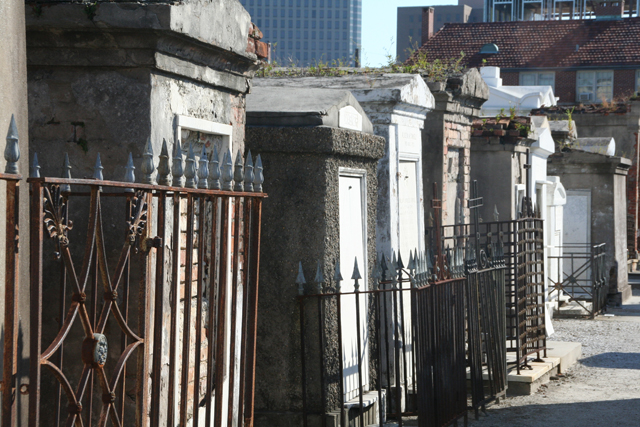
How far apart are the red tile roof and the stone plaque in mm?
32714

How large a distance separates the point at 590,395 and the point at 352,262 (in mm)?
3282

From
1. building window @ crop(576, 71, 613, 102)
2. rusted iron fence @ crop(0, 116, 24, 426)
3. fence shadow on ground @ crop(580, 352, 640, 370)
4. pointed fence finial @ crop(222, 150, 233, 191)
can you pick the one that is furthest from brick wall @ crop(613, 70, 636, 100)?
rusted iron fence @ crop(0, 116, 24, 426)

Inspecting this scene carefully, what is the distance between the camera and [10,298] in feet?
7.79

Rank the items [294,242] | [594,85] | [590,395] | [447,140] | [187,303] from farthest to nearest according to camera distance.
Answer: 1. [594,85]
2. [447,140]
3. [590,395]
4. [294,242]
5. [187,303]

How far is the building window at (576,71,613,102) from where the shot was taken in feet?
125

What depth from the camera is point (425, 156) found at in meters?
9.26

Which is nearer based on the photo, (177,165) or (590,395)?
(177,165)

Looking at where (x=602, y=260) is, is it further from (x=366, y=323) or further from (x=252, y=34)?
(x=252, y=34)

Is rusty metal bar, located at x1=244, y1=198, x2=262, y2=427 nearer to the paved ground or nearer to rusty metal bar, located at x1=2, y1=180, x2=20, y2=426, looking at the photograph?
rusty metal bar, located at x1=2, y1=180, x2=20, y2=426

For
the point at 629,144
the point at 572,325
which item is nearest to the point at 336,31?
the point at 629,144

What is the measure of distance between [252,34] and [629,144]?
2199 cm

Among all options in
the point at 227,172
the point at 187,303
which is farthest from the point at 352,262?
the point at 187,303

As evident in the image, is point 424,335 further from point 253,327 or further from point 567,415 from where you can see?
point 567,415

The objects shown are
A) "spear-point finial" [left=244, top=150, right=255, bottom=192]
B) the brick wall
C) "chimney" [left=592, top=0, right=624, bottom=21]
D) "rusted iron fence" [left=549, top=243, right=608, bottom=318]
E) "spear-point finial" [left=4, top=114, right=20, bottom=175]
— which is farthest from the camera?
"chimney" [left=592, top=0, right=624, bottom=21]
